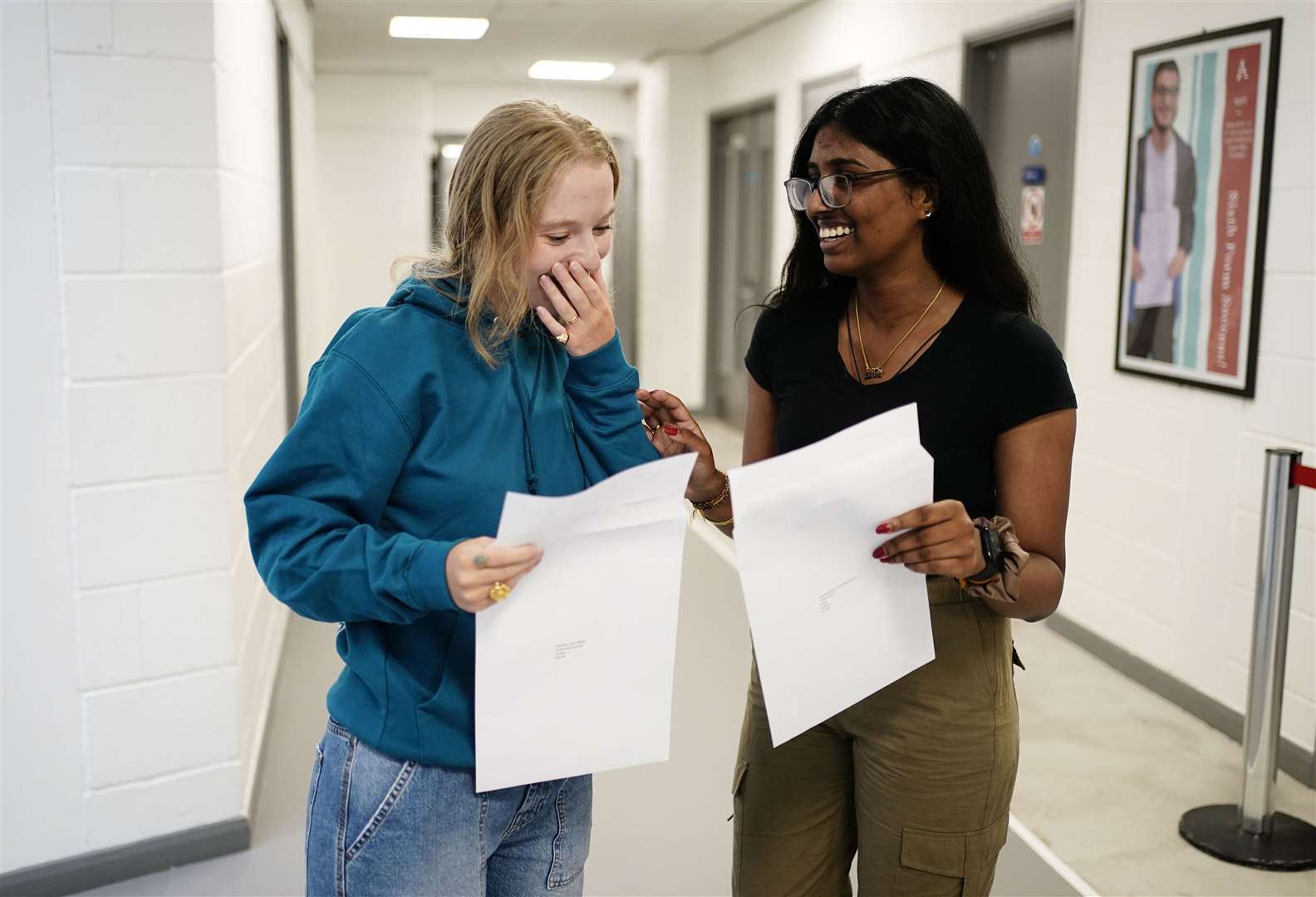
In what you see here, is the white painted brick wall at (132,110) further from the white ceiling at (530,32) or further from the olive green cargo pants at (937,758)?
the white ceiling at (530,32)

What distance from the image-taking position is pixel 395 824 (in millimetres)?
1154

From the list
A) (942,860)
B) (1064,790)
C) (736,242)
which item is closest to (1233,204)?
(1064,790)

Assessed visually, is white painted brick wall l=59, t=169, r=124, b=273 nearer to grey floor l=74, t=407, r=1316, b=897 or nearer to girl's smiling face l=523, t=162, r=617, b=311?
grey floor l=74, t=407, r=1316, b=897

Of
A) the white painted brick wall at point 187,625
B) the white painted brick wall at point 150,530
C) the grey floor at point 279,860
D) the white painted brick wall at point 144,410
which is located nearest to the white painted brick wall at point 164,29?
the white painted brick wall at point 144,410

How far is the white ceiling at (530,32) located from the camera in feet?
22.7

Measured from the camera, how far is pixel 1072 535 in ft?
13.4

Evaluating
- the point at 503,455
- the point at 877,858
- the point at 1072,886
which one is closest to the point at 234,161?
the point at 503,455

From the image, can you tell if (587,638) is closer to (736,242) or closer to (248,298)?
(248,298)

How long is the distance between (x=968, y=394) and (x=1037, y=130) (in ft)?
11.1

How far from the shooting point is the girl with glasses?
1369 millimetres

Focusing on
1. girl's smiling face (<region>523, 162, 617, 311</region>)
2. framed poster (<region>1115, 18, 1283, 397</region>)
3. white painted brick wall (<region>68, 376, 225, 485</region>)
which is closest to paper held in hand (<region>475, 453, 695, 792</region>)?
girl's smiling face (<region>523, 162, 617, 311</region>)

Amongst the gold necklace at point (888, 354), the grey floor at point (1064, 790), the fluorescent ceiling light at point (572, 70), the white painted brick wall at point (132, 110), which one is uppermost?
the fluorescent ceiling light at point (572, 70)

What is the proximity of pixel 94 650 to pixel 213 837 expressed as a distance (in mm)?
497

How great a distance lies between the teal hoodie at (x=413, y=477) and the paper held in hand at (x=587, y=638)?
2.4 inches
